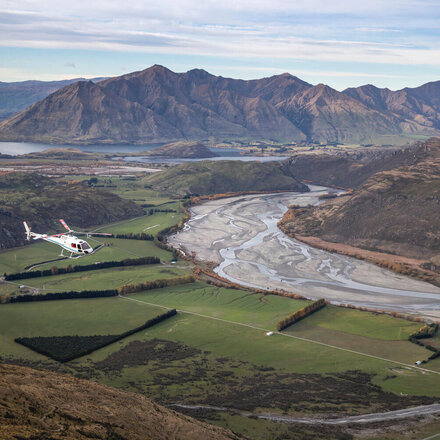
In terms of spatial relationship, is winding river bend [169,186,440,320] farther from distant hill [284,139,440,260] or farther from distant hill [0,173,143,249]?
distant hill [0,173,143,249]

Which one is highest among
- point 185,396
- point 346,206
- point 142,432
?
point 346,206

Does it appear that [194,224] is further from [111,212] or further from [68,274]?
[68,274]

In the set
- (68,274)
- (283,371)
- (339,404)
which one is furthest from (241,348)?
(68,274)

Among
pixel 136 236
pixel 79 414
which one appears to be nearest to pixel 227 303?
pixel 136 236

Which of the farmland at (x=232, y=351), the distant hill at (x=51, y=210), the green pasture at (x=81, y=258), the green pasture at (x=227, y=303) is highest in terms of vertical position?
the distant hill at (x=51, y=210)

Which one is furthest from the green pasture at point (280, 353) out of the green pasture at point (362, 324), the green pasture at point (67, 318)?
the green pasture at point (362, 324)

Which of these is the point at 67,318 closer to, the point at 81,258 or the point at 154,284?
the point at 154,284

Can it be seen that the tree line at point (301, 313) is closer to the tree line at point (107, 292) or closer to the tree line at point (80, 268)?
the tree line at point (107, 292)
